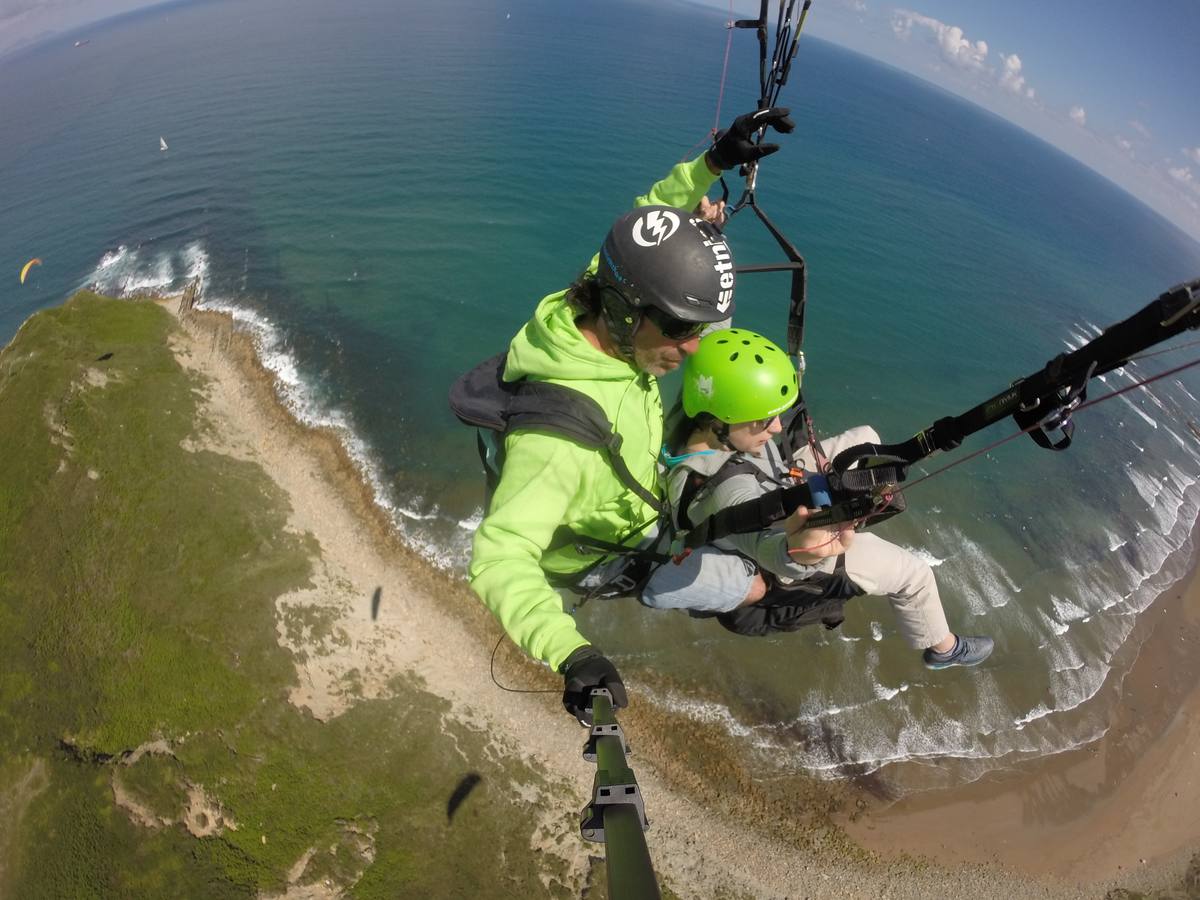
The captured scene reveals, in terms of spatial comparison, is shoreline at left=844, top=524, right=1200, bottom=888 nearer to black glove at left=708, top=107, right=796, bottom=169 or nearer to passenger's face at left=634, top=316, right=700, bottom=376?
passenger's face at left=634, top=316, right=700, bottom=376

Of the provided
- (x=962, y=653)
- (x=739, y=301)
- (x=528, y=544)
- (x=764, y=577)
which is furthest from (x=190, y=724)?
(x=739, y=301)

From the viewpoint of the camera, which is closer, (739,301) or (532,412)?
(532,412)

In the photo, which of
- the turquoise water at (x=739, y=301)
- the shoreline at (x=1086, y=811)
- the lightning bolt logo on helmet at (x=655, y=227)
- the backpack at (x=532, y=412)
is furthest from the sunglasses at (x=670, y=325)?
the shoreline at (x=1086, y=811)

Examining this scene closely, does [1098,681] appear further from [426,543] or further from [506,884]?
[426,543]

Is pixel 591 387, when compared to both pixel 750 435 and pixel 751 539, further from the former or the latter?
pixel 750 435

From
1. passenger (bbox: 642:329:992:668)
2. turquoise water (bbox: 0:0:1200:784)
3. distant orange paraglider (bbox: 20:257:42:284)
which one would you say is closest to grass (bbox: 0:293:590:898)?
turquoise water (bbox: 0:0:1200:784)
